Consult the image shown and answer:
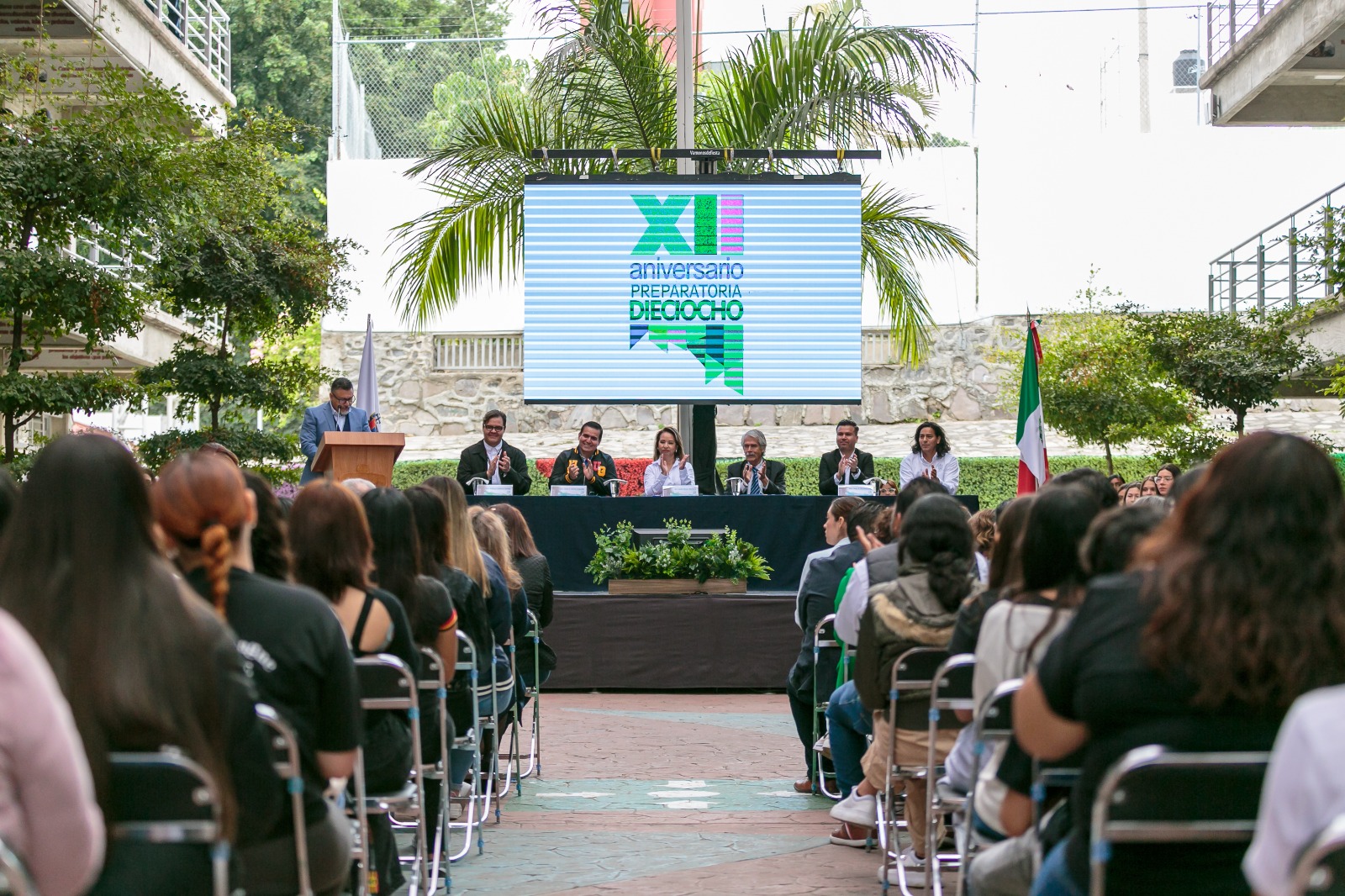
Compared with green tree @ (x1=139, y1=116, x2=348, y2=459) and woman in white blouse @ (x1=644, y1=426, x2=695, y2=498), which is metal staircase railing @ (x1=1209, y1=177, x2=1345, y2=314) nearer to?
woman in white blouse @ (x1=644, y1=426, x2=695, y2=498)

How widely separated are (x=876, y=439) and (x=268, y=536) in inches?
746

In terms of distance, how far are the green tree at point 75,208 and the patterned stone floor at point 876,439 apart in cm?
1037

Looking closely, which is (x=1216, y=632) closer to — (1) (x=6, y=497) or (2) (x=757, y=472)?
(1) (x=6, y=497)

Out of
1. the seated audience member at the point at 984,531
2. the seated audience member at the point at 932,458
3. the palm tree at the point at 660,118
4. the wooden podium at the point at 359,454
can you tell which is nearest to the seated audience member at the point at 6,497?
the seated audience member at the point at 984,531

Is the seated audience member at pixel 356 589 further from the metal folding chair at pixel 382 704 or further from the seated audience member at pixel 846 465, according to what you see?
the seated audience member at pixel 846 465

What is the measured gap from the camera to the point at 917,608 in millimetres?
4766

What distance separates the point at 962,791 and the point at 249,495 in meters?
→ 2.18

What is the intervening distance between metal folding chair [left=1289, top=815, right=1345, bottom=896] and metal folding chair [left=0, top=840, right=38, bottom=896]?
186 centimetres

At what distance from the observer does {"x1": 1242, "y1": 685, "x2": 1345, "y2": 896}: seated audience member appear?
6.66 ft

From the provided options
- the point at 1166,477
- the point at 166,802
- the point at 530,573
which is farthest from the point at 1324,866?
the point at 1166,477

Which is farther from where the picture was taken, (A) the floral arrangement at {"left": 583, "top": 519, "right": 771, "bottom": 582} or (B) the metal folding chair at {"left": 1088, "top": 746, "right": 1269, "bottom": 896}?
(A) the floral arrangement at {"left": 583, "top": 519, "right": 771, "bottom": 582}

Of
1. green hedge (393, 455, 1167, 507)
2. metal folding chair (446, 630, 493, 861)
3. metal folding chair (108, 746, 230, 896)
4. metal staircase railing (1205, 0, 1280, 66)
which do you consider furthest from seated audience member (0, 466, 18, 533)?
green hedge (393, 455, 1167, 507)

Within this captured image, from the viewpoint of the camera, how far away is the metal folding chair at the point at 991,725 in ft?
11.0

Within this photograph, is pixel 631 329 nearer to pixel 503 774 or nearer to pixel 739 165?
pixel 739 165
